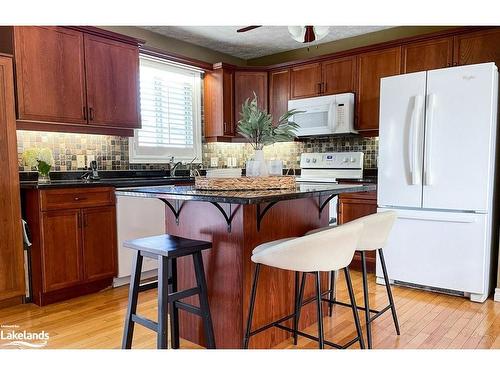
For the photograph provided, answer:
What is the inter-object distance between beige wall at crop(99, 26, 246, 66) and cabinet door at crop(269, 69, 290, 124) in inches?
31.6

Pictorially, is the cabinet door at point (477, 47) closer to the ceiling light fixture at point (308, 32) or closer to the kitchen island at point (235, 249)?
the ceiling light fixture at point (308, 32)

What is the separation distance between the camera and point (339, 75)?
4.36m

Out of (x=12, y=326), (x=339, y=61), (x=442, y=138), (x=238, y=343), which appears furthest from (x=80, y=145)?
(x=442, y=138)

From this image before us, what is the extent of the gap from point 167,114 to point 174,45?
0.86 m

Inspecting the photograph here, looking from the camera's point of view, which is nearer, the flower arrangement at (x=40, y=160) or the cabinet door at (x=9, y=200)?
the cabinet door at (x=9, y=200)

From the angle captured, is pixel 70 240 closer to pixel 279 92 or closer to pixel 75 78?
pixel 75 78

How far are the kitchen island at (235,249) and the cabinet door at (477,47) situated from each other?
2.06 m

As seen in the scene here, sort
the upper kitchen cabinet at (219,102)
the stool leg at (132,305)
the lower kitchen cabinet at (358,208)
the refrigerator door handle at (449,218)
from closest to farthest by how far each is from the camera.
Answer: the stool leg at (132,305)
the refrigerator door handle at (449,218)
the lower kitchen cabinet at (358,208)
the upper kitchen cabinet at (219,102)

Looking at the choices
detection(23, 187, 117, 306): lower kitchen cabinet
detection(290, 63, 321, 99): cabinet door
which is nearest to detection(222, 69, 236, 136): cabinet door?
detection(290, 63, 321, 99): cabinet door

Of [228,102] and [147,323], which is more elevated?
[228,102]

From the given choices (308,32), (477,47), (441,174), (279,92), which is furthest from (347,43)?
(308,32)

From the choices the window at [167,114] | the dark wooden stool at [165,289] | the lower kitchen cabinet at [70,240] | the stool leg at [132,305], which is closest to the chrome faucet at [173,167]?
the window at [167,114]

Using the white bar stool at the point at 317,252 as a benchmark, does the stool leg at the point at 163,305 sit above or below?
below

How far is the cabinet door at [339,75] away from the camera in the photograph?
14.0ft
